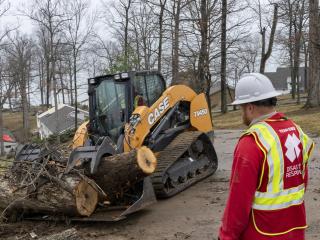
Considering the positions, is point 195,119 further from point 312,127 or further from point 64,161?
point 312,127

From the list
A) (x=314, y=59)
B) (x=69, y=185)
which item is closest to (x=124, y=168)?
(x=69, y=185)

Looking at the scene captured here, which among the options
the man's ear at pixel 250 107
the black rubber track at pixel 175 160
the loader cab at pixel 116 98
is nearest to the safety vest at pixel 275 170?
the man's ear at pixel 250 107

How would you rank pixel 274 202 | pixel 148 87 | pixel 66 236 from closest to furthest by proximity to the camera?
pixel 274 202, pixel 66 236, pixel 148 87

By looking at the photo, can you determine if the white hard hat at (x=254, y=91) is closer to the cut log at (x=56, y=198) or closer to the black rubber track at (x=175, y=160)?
the cut log at (x=56, y=198)

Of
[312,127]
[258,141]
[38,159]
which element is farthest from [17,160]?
[312,127]

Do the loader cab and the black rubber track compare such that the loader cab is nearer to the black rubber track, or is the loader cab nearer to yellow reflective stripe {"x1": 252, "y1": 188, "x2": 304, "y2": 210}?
the black rubber track

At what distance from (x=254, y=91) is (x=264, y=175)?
1.70 feet

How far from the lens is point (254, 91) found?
3.09 meters

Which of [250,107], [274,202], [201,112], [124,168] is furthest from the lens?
[201,112]

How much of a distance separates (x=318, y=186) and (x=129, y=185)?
12.5ft

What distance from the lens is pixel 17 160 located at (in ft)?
27.2

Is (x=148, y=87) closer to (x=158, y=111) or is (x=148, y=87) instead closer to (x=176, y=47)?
(x=158, y=111)

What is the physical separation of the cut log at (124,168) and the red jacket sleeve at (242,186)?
466 centimetres

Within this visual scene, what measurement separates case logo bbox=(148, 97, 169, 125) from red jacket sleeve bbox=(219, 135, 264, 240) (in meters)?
6.40
